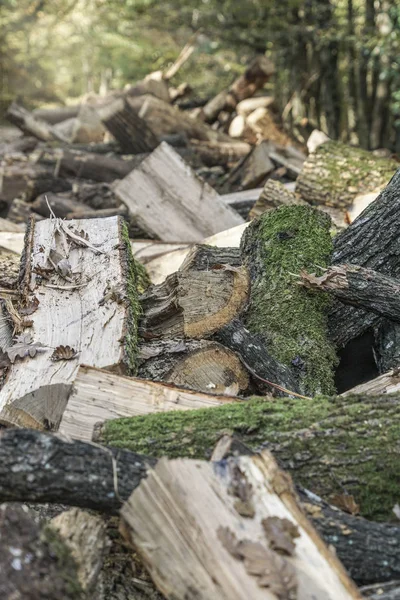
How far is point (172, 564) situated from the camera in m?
2.02

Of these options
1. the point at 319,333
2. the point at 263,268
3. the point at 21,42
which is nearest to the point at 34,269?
the point at 263,268

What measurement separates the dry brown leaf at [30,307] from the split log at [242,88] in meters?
7.08

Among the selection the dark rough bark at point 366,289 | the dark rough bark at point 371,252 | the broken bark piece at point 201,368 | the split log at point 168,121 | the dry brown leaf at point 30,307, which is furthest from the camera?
the split log at point 168,121

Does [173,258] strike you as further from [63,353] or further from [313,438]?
[313,438]

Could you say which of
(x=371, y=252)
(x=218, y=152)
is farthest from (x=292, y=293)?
(x=218, y=152)

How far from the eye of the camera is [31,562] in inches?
75.5

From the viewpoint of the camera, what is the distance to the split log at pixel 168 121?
8.84 meters

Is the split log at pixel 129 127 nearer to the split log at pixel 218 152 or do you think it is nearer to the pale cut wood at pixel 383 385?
the split log at pixel 218 152

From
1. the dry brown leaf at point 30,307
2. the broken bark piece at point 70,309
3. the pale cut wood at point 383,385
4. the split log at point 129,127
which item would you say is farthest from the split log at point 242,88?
the pale cut wood at point 383,385

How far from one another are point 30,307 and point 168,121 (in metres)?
5.77

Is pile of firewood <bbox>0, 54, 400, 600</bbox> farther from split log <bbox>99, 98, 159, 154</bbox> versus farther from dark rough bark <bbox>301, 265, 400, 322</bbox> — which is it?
split log <bbox>99, 98, 159, 154</bbox>

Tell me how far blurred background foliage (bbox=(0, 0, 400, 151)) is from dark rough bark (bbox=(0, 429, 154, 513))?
7525 millimetres

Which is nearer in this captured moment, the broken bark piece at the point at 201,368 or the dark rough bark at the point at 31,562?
the dark rough bark at the point at 31,562

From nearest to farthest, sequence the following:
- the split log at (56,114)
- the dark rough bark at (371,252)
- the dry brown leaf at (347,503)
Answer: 1. the dry brown leaf at (347,503)
2. the dark rough bark at (371,252)
3. the split log at (56,114)
